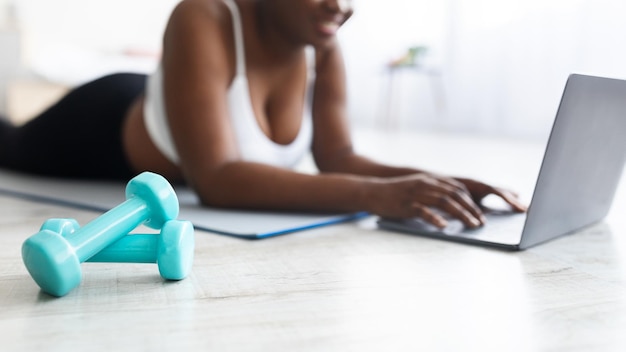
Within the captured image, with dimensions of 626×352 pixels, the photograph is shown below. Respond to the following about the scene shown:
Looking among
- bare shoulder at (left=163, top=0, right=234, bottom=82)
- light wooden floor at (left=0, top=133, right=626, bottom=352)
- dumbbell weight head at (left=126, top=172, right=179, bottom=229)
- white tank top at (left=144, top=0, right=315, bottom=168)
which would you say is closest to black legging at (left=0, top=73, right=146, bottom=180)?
white tank top at (left=144, top=0, right=315, bottom=168)

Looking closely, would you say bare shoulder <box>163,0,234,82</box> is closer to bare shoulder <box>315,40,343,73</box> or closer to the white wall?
bare shoulder <box>315,40,343,73</box>

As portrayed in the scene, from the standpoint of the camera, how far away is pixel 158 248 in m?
0.64

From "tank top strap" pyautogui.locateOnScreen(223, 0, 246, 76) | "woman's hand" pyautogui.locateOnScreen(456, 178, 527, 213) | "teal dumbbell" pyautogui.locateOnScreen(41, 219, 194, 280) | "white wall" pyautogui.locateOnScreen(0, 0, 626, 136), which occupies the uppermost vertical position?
"tank top strap" pyautogui.locateOnScreen(223, 0, 246, 76)

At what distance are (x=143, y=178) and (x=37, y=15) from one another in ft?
11.2

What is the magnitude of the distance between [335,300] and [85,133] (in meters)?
0.96

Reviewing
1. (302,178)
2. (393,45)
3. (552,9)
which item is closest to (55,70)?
(393,45)

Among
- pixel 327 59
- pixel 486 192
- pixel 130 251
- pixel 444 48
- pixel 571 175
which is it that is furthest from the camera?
pixel 444 48

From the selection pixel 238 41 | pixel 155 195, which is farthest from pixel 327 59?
pixel 155 195

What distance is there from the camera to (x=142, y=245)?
665 mm

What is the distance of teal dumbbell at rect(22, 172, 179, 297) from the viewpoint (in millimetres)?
554

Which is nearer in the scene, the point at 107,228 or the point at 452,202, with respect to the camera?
the point at 107,228

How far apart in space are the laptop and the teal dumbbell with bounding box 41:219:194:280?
0.38 metres

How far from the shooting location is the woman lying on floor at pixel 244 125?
100 cm

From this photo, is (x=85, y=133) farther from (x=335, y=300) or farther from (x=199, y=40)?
(x=335, y=300)
